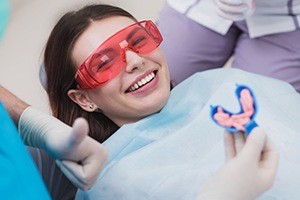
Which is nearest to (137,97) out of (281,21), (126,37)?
(126,37)

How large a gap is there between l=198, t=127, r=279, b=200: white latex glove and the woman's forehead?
50 cm

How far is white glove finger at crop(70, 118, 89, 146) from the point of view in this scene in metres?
0.74

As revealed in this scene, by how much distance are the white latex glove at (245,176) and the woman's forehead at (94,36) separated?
0.50 meters

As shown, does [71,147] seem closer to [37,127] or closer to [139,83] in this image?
[37,127]

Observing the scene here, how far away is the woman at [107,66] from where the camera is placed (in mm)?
1120

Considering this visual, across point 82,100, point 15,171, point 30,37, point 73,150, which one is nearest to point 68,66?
point 82,100

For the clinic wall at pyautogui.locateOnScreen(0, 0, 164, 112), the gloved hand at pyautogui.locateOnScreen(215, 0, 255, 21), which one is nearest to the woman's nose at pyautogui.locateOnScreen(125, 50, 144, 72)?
the gloved hand at pyautogui.locateOnScreen(215, 0, 255, 21)

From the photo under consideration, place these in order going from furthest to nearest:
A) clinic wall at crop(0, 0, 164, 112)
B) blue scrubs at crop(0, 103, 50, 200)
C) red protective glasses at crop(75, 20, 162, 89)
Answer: clinic wall at crop(0, 0, 164, 112), red protective glasses at crop(75, 20, 162, 89), blue scrubs at crop(0, 103, 50, 200)

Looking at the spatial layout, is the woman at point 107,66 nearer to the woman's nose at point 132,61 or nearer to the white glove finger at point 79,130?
the woman's nose at point 132,61

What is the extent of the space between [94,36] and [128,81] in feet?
0.42

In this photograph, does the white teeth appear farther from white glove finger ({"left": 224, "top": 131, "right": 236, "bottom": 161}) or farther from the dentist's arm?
white glove finger ({"left": 224, "top": 131, "right": 236, "bottom": 161})

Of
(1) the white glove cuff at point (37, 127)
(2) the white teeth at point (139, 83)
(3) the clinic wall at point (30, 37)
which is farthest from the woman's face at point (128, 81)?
(3) the clinic wall at point (30, 37)

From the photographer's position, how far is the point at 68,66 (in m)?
1.18

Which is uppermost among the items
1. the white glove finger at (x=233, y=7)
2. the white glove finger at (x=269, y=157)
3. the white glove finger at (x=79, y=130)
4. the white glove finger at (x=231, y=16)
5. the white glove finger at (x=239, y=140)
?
the white glove finger at (x=79, y=130)
